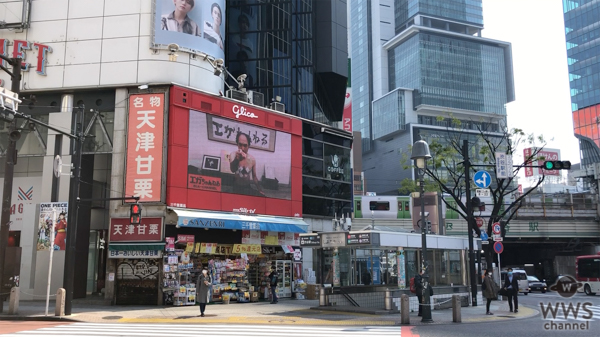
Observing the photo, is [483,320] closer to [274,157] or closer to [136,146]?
[274,157]

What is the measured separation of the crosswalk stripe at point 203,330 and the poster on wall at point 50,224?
6028 mm

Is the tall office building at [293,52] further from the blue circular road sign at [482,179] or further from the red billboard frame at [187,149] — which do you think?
the blue circular road sign at [482,179]

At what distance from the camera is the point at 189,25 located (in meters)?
27.2

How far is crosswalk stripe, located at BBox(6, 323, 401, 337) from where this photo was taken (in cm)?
1477

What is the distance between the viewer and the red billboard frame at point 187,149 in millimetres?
25297

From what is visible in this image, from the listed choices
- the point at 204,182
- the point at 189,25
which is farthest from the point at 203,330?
the point at 189,25

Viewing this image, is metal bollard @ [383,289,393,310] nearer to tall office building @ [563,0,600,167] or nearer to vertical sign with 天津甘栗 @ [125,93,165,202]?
vertical sign with 天津甘栗 @ [125,93,165,202]

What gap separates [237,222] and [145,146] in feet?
18.5

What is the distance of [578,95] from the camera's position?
119812 mm

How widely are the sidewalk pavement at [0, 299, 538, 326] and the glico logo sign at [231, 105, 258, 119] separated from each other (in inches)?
383

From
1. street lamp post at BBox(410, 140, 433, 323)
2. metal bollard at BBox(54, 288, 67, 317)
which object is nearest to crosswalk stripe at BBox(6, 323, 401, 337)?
metal bollard at BBox(54, 288, 67, 317)

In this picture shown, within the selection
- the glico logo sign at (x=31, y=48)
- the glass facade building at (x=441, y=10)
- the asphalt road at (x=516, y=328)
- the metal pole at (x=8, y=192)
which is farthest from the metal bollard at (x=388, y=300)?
the glass facade building at (x=441, y=10)

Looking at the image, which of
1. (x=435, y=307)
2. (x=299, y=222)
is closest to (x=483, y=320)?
(x=435, y=307)

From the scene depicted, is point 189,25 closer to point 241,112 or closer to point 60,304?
point 241,112
